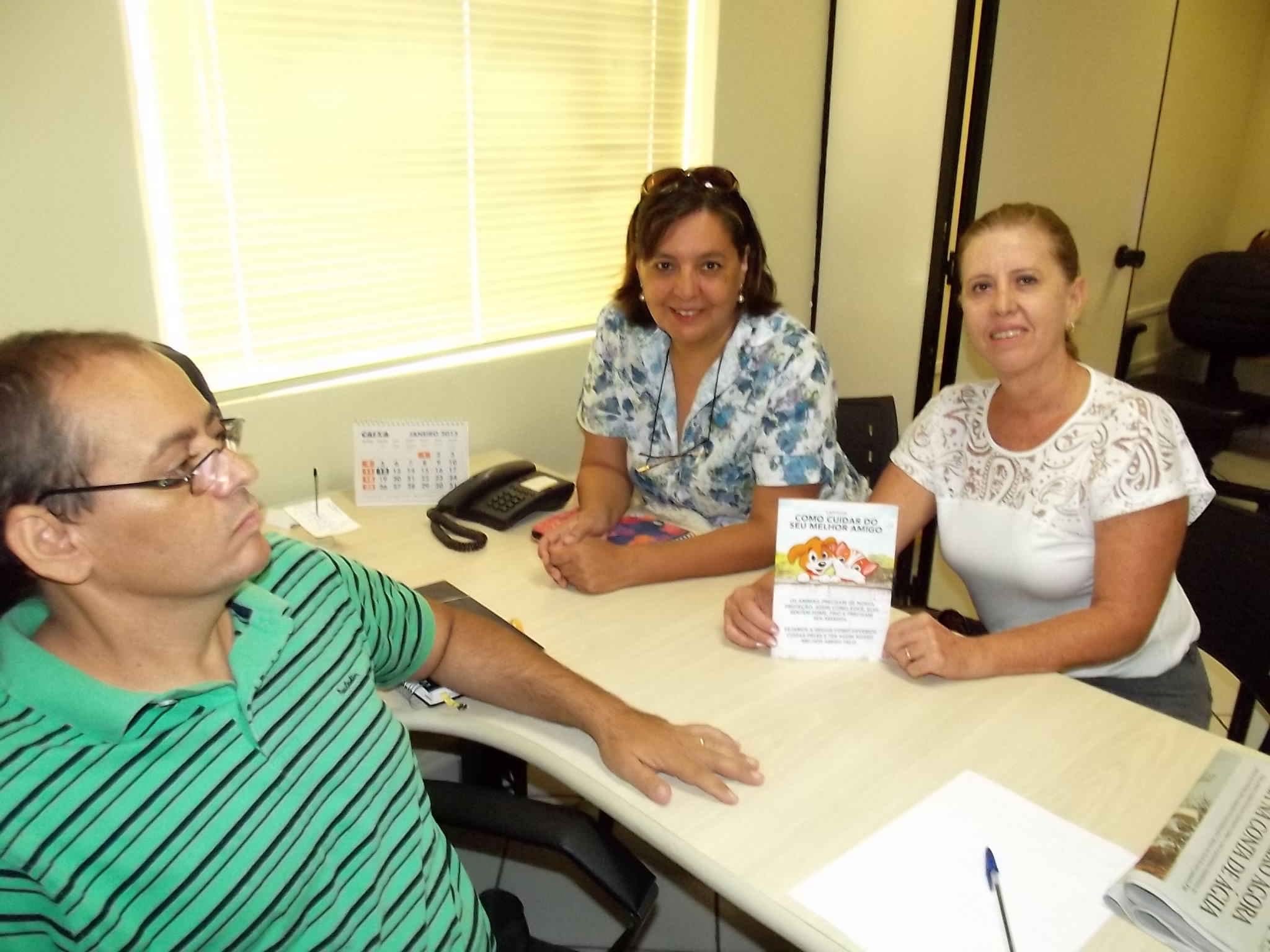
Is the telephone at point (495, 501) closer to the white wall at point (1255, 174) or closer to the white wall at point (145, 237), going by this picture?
the white wall at point (145, 237)

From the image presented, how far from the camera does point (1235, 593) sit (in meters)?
1.53

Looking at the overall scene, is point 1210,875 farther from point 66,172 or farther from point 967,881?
point 66,172

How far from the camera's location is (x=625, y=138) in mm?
2568

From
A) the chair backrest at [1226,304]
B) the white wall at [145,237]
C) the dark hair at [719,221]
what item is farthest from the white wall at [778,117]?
the chair backrest at [1226,304]

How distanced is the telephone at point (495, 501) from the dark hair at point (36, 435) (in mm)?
1006

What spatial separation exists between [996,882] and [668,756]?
0.39 meters

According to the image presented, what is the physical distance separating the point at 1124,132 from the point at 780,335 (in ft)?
7.44

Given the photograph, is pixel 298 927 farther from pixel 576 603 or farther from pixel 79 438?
pixel 576 603

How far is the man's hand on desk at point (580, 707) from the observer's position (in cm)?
116

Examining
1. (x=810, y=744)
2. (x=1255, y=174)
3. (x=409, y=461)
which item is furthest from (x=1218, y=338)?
(x=810, y=744)

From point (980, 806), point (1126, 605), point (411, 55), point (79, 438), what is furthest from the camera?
point (411, 55)

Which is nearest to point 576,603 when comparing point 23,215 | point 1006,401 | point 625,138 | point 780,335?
point 780,335

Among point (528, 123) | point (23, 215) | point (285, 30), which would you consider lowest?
point (23, 215)

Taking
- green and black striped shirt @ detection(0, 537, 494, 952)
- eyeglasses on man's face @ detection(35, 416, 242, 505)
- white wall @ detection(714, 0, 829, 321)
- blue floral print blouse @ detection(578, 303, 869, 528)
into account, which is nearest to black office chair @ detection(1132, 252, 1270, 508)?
white wall @ detection(714, 0, 829, 321)
